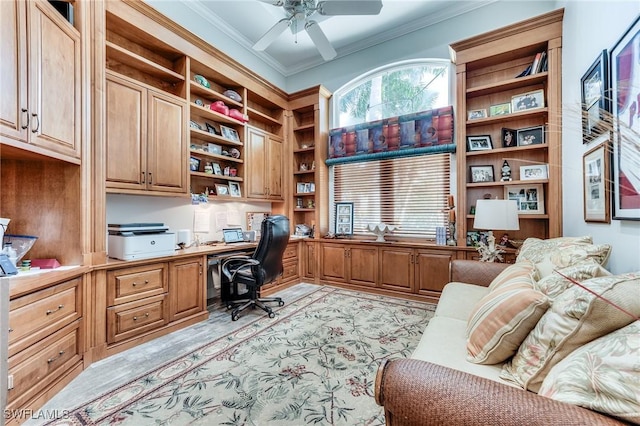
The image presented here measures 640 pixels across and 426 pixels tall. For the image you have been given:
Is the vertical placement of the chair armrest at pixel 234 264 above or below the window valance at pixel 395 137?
below

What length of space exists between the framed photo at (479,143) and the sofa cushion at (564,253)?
61.9 inches

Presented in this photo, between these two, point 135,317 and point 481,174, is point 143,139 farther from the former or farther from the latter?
point 481,174

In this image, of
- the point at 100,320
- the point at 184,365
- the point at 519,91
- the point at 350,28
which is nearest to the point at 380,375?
the point at 184,365

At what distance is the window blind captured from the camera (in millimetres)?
3590

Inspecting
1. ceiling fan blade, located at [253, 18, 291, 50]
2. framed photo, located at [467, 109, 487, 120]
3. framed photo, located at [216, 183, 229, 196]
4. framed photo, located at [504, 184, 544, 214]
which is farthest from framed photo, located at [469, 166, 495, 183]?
framed photo, located at [216, 183, 229, 196]

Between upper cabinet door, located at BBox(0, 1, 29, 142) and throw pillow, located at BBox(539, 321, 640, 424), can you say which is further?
upper cabinet door, located at BBox(0, 1, 29, 142)

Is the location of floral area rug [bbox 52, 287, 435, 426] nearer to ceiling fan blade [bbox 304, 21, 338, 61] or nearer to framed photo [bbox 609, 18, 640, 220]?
framed photo [bbox 609, 18, 640, 220]

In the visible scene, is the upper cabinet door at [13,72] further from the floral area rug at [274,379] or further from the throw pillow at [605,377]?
the throw pillow at [605,377]

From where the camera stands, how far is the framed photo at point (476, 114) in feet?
10.5

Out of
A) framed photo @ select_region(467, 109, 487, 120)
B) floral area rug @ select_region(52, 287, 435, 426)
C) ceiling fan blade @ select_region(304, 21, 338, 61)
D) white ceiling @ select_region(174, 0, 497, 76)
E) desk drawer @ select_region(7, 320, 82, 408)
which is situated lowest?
floral area rug @ select_region(52, 287, 435, 426)

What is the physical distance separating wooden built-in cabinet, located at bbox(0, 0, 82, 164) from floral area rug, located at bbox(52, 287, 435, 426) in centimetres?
167

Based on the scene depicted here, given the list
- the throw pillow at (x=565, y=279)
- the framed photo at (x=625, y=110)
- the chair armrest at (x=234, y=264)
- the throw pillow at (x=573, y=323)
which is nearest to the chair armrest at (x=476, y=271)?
the framed photo at (x=625, y=110)

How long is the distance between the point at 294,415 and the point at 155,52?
372 cm

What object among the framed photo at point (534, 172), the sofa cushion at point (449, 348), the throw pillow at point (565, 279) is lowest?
the sofa cushion at point (449, 348)
